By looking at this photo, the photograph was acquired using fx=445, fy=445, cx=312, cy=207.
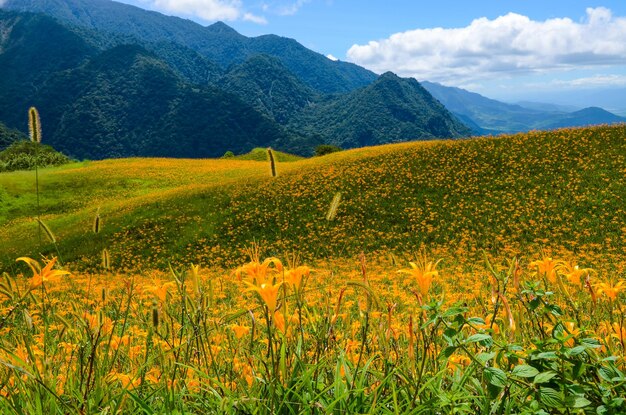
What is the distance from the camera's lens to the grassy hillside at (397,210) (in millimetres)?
18719

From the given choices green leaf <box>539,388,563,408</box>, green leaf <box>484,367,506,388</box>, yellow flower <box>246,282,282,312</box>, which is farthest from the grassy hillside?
yellow flower <box>246,282,282,312</box>

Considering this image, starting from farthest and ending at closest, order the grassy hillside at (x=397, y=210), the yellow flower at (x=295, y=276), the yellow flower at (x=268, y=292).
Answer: the grassy hillside at (x=397, y=210) < the yellow flower at (x=295, y=276) < the yellow flower at (x=268, y=292)

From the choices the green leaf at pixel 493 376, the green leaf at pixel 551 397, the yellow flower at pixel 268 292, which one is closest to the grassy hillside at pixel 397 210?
the green leaf at pixel 551 397

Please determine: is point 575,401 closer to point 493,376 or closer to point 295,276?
point 493,376

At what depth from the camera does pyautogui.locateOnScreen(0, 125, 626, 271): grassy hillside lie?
18.7 meters

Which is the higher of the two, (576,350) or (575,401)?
(576,350)

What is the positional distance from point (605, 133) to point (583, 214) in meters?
9.02

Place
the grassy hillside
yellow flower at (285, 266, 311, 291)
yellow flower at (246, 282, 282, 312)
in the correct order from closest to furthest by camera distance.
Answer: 1. yellow flower at (246, 282, 282, 312)
2. yellow flower at (285, 266, 311, 291)
3. the grassy hillside

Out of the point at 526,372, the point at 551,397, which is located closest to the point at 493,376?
the point at 526,372

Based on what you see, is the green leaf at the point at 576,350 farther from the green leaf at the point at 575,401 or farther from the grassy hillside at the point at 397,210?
Answer: the grassy hillside at the point at 397,210

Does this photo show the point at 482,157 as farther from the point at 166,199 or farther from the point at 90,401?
the point at 90,401

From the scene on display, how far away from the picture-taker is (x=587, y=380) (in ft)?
7.19

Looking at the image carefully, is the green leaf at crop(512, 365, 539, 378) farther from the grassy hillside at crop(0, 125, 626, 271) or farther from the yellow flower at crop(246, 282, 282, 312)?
the grassy hillside at crop(0, 125, 626, 271)

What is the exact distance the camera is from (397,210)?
21.9m
